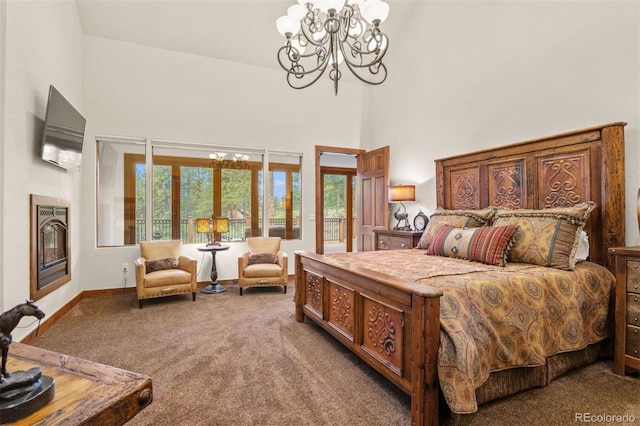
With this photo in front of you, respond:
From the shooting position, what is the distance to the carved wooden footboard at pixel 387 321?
5.24ft

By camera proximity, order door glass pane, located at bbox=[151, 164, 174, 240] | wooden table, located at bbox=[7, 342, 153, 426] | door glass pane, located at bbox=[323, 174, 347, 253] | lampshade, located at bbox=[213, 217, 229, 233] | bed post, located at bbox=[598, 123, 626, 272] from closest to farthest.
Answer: wooden table, located at bbox=[7, 342, 153, 426] → bed post, located at bbox=[598, 123, 626, 272] → lampshade, located at bbox=[213, 217, 229, 233] → door glass pane, located at bbox=[151, 164, 174, 240] → door glass pane, located at bbox=[323, 174, 347, 253]

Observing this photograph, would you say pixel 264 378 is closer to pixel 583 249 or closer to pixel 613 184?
pixel 583 249

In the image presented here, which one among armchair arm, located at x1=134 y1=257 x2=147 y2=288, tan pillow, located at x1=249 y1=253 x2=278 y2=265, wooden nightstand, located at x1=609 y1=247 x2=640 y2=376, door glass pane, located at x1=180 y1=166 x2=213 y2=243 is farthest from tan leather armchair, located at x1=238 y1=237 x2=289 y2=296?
wooden nightstand, located at x1=609 y1=247 x2=640 y2=376

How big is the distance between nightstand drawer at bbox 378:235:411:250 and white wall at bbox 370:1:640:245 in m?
0.66

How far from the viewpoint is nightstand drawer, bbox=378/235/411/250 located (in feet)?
13.8

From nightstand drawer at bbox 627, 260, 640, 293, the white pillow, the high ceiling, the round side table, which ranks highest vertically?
the high ceiling

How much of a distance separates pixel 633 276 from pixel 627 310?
244mm

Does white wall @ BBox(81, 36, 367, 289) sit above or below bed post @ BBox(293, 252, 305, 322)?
above

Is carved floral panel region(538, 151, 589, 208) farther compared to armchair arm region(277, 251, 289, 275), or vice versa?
armchair arm region(277, 251, 289, 275)

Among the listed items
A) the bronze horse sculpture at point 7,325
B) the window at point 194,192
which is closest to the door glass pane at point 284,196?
the window at point 194,192

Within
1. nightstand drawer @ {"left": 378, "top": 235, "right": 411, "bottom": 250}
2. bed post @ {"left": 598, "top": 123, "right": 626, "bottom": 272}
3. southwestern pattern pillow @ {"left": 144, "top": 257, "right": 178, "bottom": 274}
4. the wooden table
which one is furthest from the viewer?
nightstand drawer @ {"left": 378, "top": 235, "right": 411, "bottom": 250}

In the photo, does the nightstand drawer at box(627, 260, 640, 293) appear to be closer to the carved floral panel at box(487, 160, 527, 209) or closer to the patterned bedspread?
the patterned bedspread

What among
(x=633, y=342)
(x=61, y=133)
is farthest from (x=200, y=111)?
(x=633, y=342)

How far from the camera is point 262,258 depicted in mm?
4609
